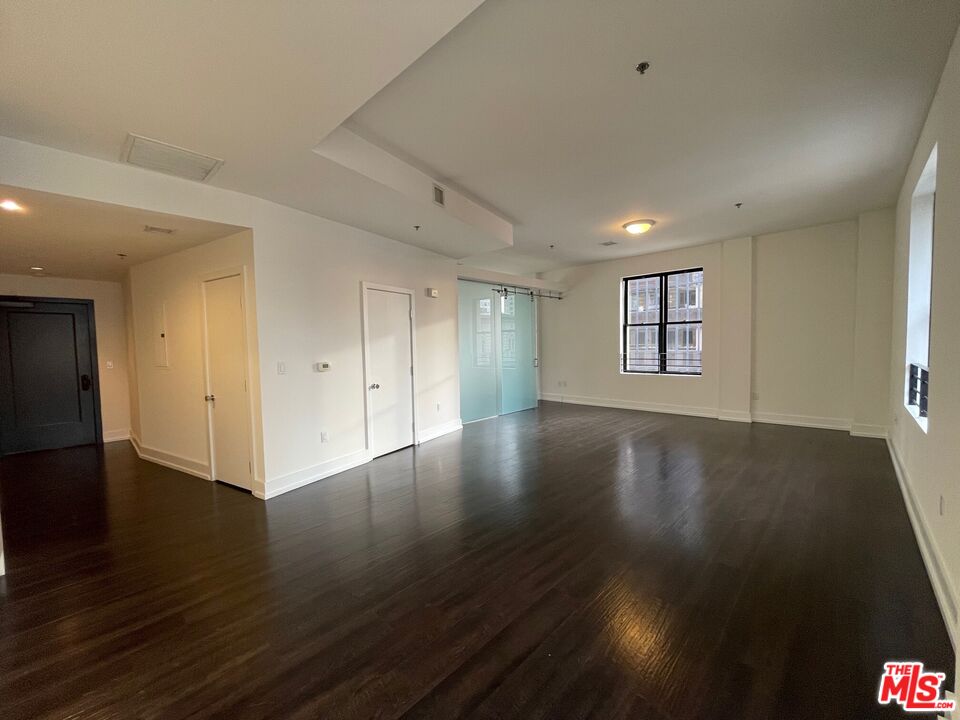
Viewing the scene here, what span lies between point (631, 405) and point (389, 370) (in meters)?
5.10

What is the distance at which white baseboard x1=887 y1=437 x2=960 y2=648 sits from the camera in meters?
1.85

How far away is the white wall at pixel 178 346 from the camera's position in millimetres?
3893

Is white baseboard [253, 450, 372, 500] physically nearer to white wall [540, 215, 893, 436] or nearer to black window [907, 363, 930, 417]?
black window [907, 363, 930, 417]

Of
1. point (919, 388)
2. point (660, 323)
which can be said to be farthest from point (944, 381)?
point (660, 323)


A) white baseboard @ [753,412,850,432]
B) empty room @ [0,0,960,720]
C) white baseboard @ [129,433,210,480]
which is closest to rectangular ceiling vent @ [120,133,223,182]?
empty room @ [0,0,960,720]

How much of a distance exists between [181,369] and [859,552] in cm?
633

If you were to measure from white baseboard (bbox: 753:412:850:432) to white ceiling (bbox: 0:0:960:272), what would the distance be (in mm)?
3561

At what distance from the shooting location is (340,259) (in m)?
4.44

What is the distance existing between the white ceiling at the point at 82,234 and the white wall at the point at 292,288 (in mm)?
141

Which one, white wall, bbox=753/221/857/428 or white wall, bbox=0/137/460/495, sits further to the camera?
white wall, bbox=753/221/857/428

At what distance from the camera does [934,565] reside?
7.38 ft

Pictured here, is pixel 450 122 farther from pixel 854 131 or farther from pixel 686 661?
pixel 686 661

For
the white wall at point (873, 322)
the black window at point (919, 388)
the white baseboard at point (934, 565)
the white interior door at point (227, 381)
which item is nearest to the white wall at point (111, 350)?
the white interior door at point (227, 381)

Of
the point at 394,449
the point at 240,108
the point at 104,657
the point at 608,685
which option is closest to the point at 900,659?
the point at 608,685
